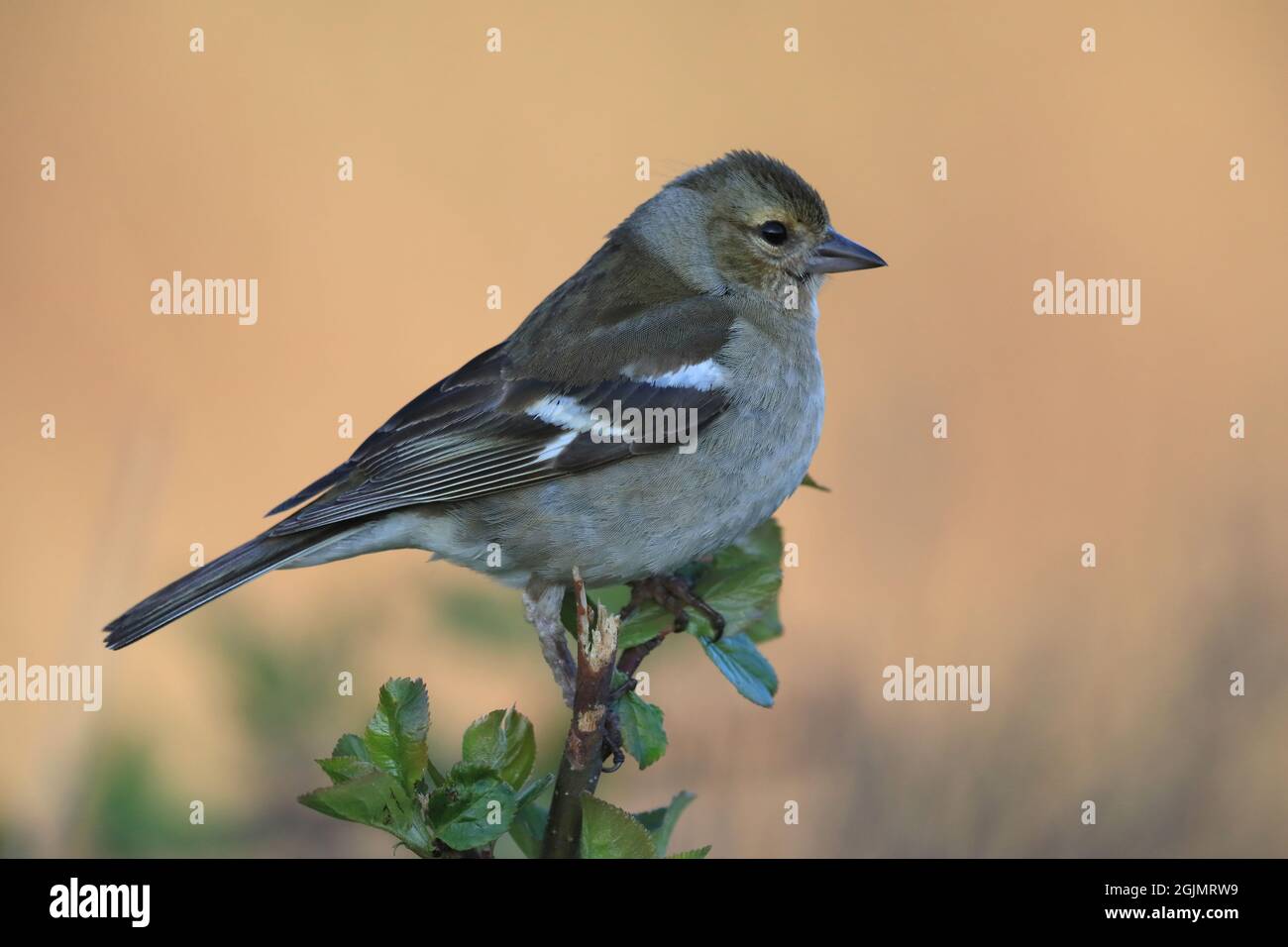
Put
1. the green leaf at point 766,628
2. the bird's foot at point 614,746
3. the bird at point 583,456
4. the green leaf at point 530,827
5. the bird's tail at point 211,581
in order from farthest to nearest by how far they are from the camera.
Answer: the bird at point 583,456, the bird's tail at point 211,581, the bird's foot at point 614,746, the green leaf at point 766,628, the green leaf at point 530,827

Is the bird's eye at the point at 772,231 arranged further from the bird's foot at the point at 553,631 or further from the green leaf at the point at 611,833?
the green leaf at the point at 611,833

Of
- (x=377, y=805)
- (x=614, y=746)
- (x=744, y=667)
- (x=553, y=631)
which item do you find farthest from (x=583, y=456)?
(x=377, y=805)

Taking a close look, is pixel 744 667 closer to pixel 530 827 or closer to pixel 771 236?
pixel 530 827

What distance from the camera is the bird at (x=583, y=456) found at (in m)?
3.46

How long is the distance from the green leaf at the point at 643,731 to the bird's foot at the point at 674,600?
0.68 feet

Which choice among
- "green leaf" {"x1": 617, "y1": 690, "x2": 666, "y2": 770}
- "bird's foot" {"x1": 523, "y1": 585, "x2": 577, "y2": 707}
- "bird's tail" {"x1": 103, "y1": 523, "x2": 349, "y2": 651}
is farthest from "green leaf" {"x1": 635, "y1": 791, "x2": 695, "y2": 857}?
"bird's tail" {"x1": 103, "y1": 523, "x2": 349, "y2": 651}

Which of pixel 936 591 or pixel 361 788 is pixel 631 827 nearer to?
pixel 361 788

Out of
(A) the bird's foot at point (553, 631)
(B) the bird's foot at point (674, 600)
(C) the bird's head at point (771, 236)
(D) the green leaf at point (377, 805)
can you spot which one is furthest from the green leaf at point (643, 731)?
(C) the bird's head at point (771, 236)

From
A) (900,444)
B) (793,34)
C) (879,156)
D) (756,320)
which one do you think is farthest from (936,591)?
(793,34)

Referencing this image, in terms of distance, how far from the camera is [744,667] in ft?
8.08

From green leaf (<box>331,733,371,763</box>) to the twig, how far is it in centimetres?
30

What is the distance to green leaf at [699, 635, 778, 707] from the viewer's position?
7.77 ft

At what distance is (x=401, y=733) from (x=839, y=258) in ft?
8.23
